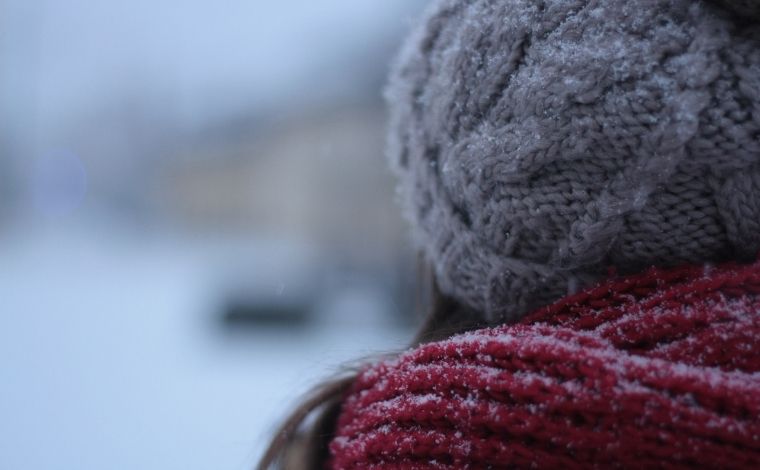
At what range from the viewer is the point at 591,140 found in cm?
74

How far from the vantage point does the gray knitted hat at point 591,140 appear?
0.70 meters

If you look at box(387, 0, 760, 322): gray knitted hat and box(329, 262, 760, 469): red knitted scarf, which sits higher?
box(387, 0, 760, 322): gray knitted hat

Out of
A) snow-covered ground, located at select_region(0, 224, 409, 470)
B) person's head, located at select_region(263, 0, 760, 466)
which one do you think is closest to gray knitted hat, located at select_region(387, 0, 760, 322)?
person's head, located at select_region(263, 0, 760, 466)

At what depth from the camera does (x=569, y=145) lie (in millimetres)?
752

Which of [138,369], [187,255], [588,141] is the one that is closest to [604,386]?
[588,141]

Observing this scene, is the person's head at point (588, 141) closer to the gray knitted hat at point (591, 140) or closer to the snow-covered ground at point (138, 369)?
the gray knitted hat at point (591, 140)

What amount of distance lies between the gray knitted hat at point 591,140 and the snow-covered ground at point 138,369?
0.40 m

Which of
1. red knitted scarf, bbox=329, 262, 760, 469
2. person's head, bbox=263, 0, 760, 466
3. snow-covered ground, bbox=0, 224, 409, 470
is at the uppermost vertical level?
person's head, bbox=263, 0, 760, 466

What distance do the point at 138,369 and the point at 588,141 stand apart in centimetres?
542

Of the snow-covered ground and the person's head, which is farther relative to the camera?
the snow-covered ground

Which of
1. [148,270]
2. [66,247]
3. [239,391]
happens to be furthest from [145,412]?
[66,247]

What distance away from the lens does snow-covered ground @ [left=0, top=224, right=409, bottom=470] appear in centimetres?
402

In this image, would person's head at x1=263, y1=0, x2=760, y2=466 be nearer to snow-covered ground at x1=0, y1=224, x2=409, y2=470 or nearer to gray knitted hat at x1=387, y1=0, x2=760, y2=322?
gray knitted hat at x1=387, y1=0, x2=760, y2=322

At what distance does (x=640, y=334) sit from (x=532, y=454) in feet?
0.55
